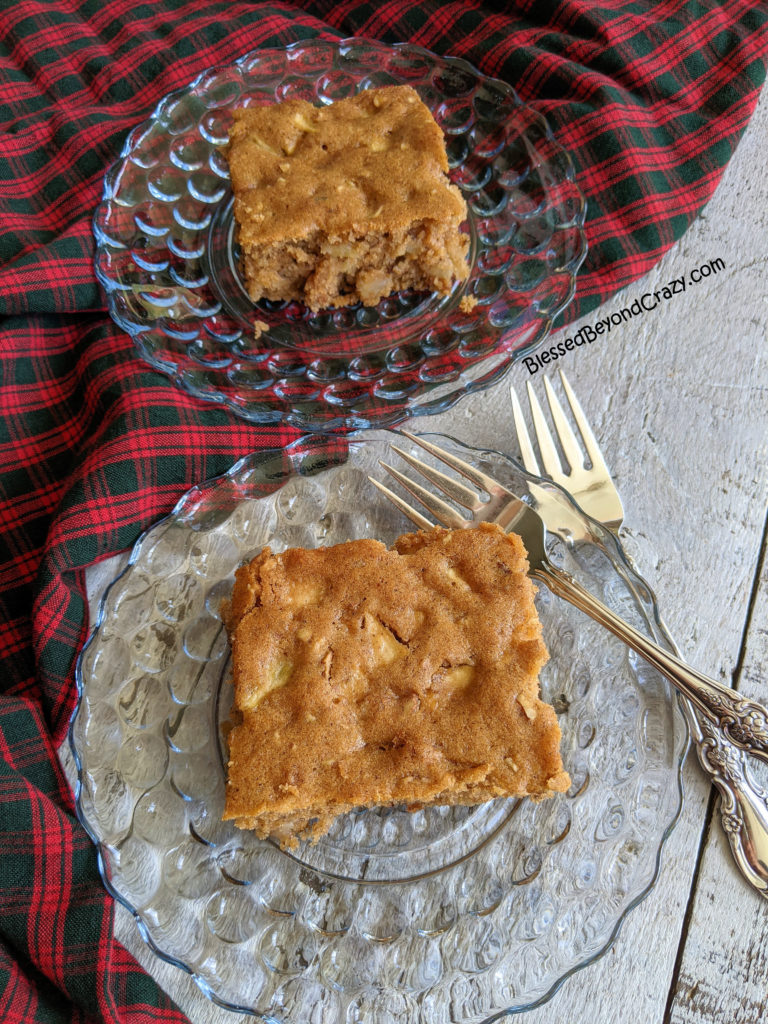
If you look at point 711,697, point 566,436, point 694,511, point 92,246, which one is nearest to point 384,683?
point 711,697

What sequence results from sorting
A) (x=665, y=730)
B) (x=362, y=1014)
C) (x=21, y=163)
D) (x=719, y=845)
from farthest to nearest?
(x=21, y=163) < (x=719, y=845) < (x=665, y=730) < (x=362, y=1014)

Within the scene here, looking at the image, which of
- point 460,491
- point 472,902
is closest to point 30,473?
point 460,491

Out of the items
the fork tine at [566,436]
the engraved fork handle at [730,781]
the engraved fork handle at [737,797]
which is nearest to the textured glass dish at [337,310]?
the fork tine at [566,436]

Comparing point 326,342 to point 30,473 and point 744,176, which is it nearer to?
point 30,473

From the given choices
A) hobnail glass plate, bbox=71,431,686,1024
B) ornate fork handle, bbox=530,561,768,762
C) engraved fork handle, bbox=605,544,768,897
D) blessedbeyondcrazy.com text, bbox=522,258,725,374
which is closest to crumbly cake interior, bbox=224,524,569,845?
hobnail glass plate, bbox=71,431,686,1024

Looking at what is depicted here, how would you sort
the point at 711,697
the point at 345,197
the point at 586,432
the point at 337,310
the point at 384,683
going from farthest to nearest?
the point at 337,310 < the point at 586,432 < the point at 345,197 < the point at 711,697 < the point at 384,683

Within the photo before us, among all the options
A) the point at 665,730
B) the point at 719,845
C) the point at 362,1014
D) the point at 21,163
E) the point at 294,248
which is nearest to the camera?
the point at 362,1014

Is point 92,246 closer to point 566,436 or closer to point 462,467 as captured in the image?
point 462,467
